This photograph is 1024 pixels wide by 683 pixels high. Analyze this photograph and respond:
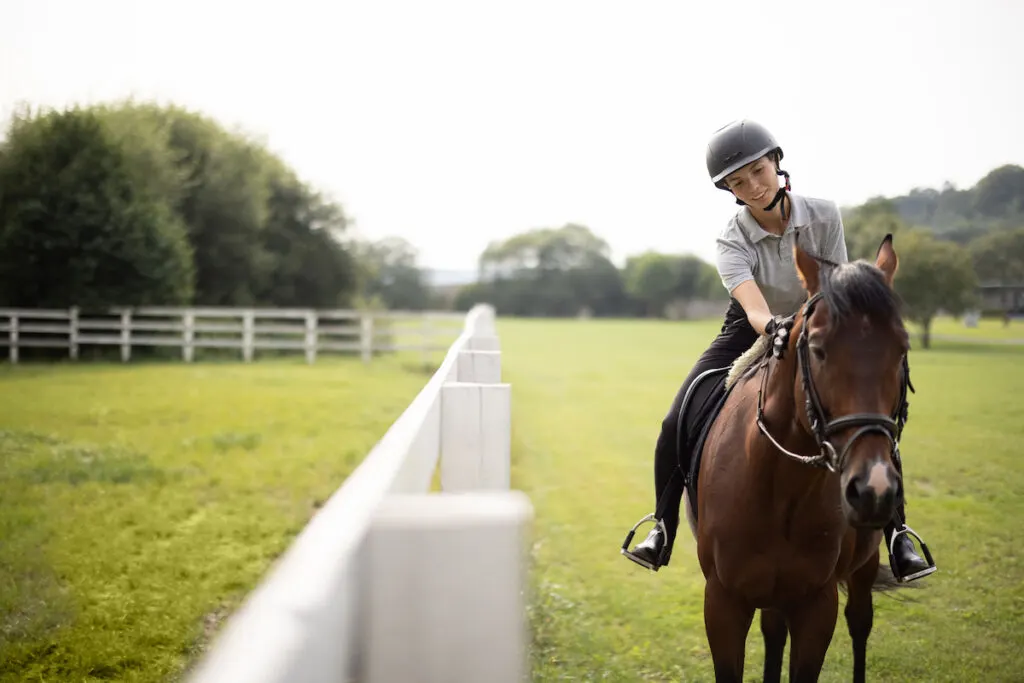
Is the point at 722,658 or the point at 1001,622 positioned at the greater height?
the point at 722,658

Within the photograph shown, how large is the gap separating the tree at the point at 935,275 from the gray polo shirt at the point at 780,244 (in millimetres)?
6649

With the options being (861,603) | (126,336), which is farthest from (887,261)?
(126,336)

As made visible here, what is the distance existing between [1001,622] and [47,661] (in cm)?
503

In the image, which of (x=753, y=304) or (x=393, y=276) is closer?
(x=753, y=304)

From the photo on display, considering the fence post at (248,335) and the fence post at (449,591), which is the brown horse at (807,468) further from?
the fence post at (248,335)

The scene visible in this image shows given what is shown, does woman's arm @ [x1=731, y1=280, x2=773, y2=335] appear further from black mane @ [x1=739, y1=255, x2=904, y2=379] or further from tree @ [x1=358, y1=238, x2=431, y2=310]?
tree @ [x1=358, y1=238, x2=431, y2=310]

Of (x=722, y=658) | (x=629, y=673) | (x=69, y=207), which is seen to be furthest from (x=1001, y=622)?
(x=69, y=207)

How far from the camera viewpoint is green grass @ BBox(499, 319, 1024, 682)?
14.3 ft

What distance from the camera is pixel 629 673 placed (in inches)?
163

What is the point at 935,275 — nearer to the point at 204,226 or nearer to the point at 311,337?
the point at 311,337

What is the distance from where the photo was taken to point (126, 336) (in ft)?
74.7

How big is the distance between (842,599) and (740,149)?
331 cm

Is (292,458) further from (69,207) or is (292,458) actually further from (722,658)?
(69,207)

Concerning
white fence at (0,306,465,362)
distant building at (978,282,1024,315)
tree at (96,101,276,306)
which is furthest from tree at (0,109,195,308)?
distant building at (978,282,1024,315)
